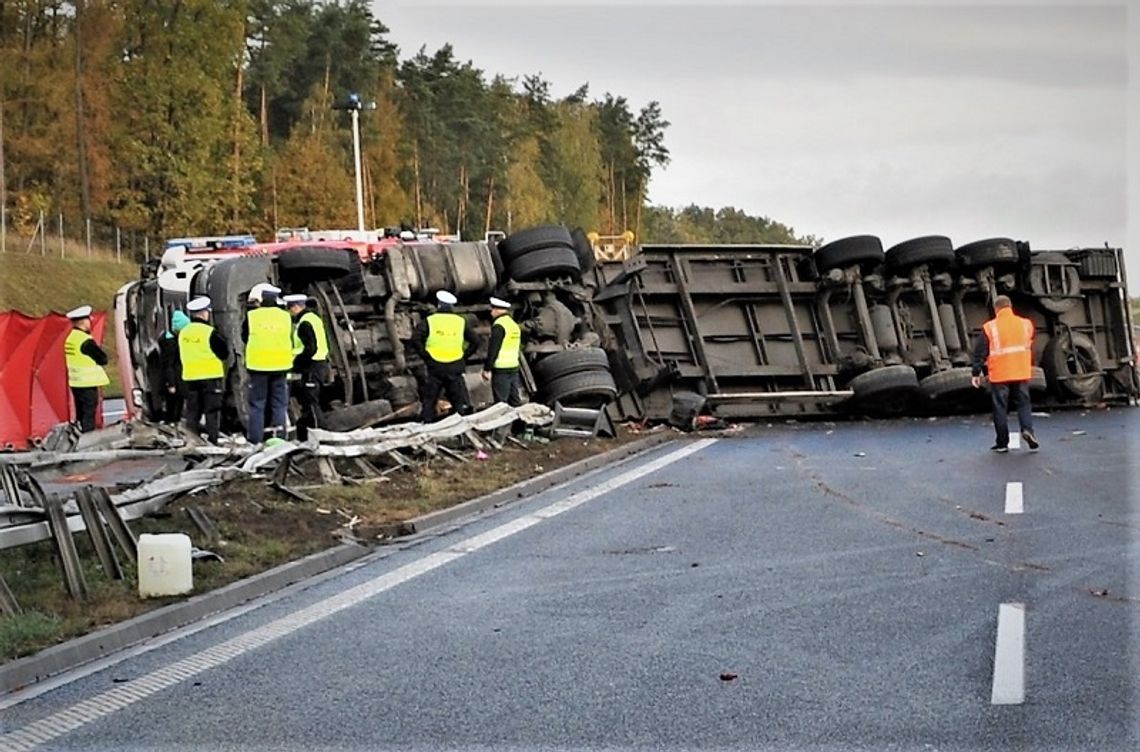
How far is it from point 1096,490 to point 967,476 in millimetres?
1223

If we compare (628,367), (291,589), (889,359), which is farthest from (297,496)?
(889,359)

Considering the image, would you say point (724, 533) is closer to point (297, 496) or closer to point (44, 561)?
point (297, 496)

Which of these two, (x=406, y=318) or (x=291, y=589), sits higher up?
(x=406, y=318)

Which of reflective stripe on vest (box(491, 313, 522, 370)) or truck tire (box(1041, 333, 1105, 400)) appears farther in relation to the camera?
truck tire (box(1041, 333, 1105, 400))

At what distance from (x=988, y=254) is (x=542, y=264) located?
5.54 m

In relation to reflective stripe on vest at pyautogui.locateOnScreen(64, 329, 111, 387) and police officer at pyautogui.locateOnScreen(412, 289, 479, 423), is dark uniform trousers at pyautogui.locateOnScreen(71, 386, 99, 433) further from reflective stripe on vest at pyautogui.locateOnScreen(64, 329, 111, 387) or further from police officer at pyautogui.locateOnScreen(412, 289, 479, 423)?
police officer at pyautogui.locateOnScreen(412, 289, 479, 423)

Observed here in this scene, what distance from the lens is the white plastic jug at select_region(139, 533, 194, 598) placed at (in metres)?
6.94

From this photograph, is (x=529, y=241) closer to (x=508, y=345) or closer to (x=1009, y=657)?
(x=508, y=345)

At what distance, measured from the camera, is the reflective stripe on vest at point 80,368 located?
52.5 feet

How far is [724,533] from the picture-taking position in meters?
8.81

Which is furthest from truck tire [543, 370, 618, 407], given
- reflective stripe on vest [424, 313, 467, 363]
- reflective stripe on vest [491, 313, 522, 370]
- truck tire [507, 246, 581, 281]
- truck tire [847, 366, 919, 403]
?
truck tire [847, 366, 919, 403]

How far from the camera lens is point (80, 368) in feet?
52.5

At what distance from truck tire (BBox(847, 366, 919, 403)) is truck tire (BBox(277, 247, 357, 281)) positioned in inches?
240

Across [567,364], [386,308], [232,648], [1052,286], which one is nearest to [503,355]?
[567,364]
